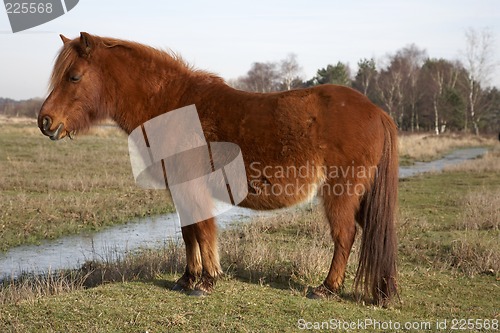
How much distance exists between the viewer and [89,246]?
8914 mm

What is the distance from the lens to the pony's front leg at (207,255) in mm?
5219

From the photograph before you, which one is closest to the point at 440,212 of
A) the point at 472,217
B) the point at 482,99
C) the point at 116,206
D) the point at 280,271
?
the point at 472,217

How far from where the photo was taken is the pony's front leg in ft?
17.1

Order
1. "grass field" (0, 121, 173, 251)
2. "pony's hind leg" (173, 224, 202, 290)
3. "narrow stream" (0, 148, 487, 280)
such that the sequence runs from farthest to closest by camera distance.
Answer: "grass field" (0, 121, 173, 251) < "narrow stream" (0, 148, 487, 280) < "pony's hind leg" (173, 224, 202, 290)

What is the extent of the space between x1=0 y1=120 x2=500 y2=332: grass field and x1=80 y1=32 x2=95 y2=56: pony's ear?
2461 millimetres

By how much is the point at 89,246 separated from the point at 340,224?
5.40 meters

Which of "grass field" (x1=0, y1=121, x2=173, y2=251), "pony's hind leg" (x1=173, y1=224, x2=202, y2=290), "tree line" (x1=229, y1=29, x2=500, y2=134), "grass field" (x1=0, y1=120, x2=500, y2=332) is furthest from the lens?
"tree line" (x1=229, y1=29, x2=500, y2=134)

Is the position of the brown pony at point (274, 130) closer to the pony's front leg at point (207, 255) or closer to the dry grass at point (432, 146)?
the pony's front leg at point (207, 255)

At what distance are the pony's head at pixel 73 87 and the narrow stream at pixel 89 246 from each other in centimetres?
237

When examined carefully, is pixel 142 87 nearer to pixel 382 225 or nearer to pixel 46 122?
pixel 46 122

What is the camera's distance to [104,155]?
20062 mm

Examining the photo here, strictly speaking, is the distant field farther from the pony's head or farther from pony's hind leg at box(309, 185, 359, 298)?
pony's hind leg at box(309, 185, 359, 298)

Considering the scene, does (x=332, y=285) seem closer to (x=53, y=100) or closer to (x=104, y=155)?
(x=53, y=100)
